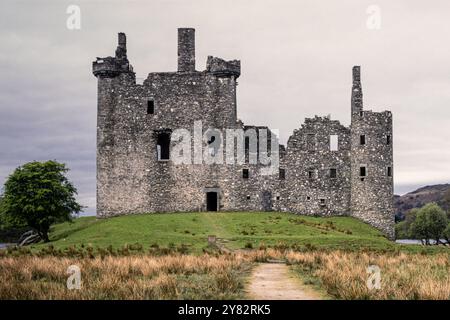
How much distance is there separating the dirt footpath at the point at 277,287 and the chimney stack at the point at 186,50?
30767 mm

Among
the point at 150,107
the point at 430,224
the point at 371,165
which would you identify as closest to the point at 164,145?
the point at 150,107

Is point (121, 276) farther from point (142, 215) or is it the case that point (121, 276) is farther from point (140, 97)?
point (140, 97)

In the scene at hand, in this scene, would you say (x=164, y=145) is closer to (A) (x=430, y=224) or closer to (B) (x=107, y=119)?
(B) (x=107, y=119)

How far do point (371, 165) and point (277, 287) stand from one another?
36.0m

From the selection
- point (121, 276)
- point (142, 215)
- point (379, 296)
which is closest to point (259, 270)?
point (121, 276)

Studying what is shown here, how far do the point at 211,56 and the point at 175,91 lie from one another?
13.0ft

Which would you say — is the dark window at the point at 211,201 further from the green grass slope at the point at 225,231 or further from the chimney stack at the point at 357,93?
the chimney stack at the point at 357,93

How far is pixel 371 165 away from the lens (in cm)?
5262

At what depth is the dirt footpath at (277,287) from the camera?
1638 cm

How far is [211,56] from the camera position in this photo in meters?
52.2

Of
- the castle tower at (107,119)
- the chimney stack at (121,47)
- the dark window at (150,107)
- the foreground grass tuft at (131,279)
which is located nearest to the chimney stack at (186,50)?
the dark window at (150,107)

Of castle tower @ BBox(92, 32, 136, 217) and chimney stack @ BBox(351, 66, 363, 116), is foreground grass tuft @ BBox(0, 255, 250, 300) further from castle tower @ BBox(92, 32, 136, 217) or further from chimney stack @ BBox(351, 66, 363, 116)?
chimney stack @ BBox(351, 66, 363, 116)

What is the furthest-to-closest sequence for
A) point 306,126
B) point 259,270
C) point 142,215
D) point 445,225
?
point 445,225 < point 306,126 < point 142,215 < point 259,270

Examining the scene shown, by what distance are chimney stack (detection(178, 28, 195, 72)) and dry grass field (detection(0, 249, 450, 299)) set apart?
2712 centimetres
